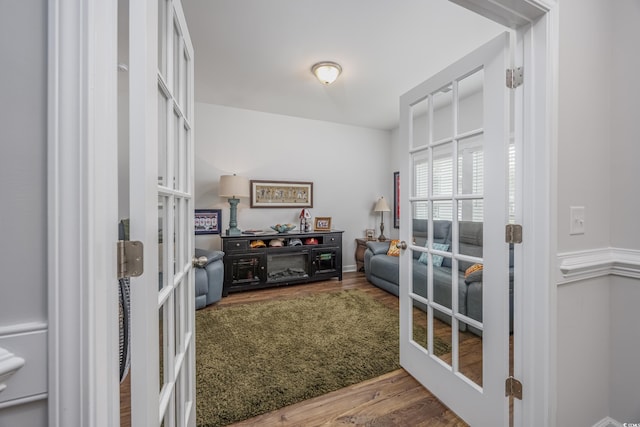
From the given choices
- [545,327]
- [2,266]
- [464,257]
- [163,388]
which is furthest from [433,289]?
[2,266]

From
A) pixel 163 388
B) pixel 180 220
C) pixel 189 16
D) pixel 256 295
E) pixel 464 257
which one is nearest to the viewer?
pixel 163 388

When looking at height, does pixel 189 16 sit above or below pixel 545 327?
above

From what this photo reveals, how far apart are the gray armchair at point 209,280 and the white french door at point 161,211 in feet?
5.71

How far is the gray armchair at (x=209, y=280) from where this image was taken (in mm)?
2837

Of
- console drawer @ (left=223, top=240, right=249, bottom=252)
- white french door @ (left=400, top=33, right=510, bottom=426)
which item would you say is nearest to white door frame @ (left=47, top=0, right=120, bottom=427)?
white french door @ (left=400, top=33, right=510, bottom=426)

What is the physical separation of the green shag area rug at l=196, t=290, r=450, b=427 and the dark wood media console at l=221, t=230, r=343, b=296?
1.87 ft

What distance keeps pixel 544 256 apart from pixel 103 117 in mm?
1473

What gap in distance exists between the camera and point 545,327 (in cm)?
108

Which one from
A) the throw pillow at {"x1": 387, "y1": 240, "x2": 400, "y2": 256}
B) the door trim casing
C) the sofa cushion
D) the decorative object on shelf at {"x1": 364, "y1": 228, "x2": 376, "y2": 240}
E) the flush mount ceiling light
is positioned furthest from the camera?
the decorative object on shelf at {"x1": 364, "y1": 228, "x2": 376, "y2": 240}

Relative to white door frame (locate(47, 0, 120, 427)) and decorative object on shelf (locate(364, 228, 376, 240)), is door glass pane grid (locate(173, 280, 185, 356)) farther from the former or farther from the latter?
decorative object on shelf (locate(364, 228, 376, 240))

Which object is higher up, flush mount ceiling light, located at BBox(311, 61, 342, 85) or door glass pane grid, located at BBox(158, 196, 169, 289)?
flush mount ceiling light, located at BBox(311, 61, 342, 85)

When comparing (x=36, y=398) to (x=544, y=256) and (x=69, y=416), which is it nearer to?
(x=69, y=416)

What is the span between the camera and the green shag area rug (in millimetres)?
1586

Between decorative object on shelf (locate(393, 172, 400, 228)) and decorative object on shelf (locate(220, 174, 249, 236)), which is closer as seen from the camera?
decorative object on shelf (locate(220, 174, 249, 236))
